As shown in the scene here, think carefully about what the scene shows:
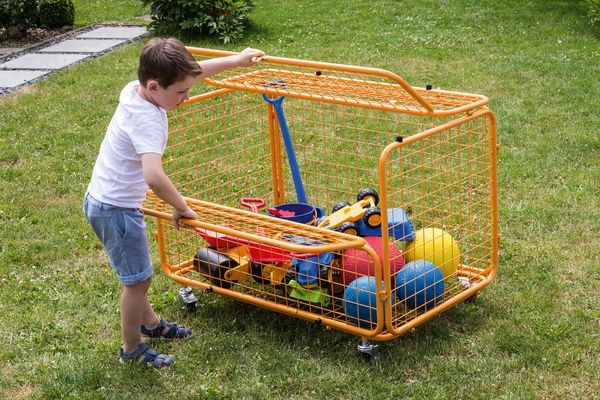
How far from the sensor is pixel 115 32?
10.7 meters

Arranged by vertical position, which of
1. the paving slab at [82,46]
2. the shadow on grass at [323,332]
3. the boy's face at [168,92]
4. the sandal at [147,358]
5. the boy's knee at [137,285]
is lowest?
the shadow on grass at [323,332]

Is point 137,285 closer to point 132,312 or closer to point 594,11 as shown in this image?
point 132,312

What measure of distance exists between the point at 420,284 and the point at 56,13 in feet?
26.7

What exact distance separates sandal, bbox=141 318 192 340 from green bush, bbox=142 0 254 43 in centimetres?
604

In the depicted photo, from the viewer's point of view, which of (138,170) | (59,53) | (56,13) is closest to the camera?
(138,170)

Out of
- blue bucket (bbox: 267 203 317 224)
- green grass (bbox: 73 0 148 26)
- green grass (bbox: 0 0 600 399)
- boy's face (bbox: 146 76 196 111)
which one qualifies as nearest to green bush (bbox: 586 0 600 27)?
green grass (bbox: 0 0 600 399)

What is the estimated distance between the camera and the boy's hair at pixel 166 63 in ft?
11.2

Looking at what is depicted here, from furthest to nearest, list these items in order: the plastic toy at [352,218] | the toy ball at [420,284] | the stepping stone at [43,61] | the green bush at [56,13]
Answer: the green bush at [56,13] → the stepping stone at [43,61] → the plastic toy at [352,218] → the toy ball at [420,284]

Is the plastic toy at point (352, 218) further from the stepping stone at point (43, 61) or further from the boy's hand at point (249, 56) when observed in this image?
the stepping stone at point (43, 61)

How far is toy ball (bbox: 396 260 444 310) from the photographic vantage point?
156 inches

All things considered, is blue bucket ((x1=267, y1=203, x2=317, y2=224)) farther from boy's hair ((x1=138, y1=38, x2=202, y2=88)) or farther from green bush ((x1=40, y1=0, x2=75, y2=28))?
green bush ((x1=40, y1=0, x2=75, y2=28))

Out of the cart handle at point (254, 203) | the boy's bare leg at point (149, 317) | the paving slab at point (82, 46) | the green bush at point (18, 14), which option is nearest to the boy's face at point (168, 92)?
the boy's bare leg at point (149, 317)

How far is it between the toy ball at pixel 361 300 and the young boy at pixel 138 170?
75cm

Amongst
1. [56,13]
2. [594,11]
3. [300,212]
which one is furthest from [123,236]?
[56,13]
